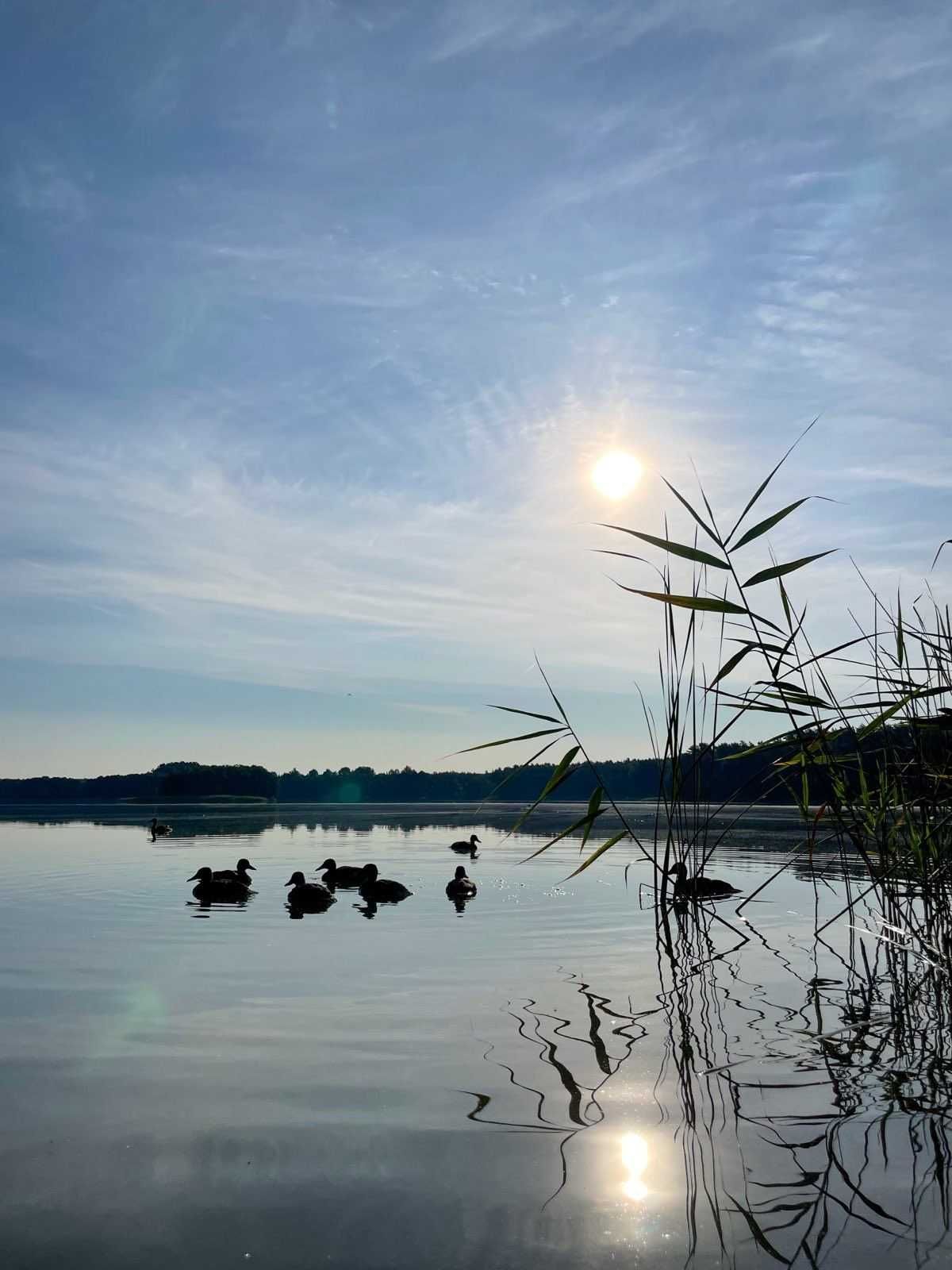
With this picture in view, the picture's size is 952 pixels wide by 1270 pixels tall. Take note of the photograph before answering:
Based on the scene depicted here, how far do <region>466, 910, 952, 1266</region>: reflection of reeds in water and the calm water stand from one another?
2 cm

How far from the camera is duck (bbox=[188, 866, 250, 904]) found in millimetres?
14977

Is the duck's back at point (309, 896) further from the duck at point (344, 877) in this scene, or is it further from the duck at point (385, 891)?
the duck at point (344, 877)

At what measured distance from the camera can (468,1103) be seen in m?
4.99

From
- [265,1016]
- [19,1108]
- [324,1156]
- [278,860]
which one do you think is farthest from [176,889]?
[324,1156]

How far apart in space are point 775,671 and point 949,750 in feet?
4.69

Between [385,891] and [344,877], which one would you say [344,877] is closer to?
[344,877]

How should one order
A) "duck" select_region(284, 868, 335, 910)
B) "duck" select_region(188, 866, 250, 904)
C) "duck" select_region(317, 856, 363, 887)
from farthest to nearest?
"duck" select_region(317, 856, 363, 887), "duck" select_region(188, 866, 250, 904), "duck" select_region(284, 868, 335, 910)

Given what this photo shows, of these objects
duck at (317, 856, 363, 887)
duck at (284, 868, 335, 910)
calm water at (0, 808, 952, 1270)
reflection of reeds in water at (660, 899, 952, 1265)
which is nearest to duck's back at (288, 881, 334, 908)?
duck at (284, 868, 335, 910)

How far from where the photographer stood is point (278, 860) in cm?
2286

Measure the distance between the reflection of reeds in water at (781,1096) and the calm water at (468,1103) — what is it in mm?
20

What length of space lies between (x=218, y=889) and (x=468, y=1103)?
11.0 m

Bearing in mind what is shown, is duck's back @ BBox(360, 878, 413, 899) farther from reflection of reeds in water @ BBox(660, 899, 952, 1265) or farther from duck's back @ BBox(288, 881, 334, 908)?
reflection of reeds in water @ BBox(660, 899, 952, 1265)

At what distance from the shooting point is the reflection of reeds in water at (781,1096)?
353 cm

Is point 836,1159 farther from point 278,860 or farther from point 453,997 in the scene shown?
point 278,860
